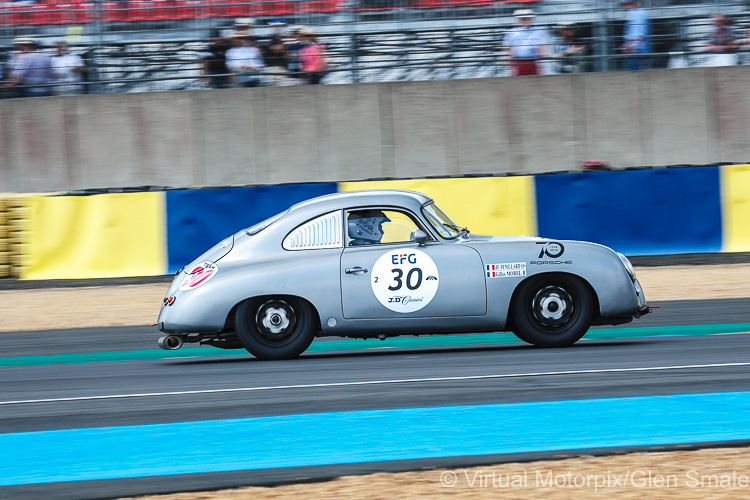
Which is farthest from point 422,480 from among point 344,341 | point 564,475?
point 344,341

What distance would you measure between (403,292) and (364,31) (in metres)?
11.0

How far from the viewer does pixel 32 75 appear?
18359 millimetres

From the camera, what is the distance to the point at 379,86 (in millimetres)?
18328

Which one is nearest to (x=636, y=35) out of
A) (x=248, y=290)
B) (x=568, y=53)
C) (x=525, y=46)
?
(x=568, y=53)

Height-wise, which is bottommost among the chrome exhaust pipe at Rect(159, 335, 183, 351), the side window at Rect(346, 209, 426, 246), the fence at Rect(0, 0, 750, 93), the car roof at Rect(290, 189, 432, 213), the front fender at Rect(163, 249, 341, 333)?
the chrome exhaust pipe at Rect(159, 335, 183, 351)

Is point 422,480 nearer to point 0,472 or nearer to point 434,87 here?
point 0,472

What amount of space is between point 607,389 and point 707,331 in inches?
124

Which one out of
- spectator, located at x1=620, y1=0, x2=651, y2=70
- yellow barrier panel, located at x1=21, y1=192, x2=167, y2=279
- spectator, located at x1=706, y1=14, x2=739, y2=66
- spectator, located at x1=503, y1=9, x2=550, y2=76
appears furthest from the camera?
spectator, located at x1=706, y1=14, x2=739, y2=66

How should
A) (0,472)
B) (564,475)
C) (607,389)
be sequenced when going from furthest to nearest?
(607,389)
(0,472)
(564,475)

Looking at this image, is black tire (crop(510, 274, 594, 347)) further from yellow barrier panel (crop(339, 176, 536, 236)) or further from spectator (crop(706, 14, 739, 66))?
spectator (crop(706, 14, 739, 66))

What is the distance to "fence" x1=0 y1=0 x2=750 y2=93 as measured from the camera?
1781cm

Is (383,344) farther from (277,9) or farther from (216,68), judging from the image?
(277,9)

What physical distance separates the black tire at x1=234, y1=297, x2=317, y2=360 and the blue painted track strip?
6.29 feet

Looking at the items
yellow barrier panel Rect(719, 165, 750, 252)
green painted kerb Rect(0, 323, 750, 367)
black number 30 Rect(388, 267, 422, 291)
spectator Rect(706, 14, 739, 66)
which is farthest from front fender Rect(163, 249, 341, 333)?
spectator Rect(706, 14, 739, 66)
